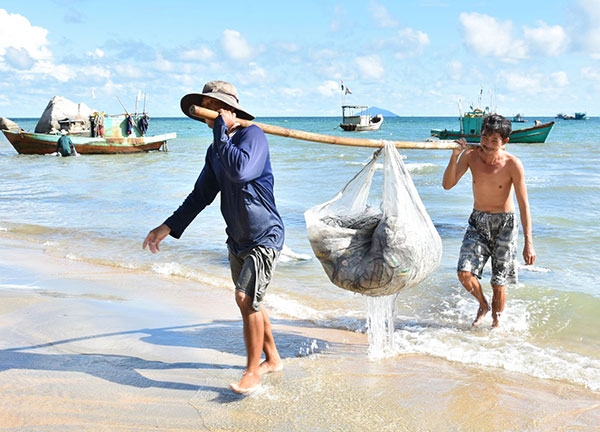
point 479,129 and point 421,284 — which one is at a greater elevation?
point 479,129

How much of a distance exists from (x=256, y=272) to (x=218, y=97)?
2.85ft

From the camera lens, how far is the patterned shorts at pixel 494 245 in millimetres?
4211

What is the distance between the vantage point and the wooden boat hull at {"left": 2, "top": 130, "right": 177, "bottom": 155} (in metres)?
25.6

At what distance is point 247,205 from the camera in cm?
304

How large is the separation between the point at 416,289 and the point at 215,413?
10.2ft

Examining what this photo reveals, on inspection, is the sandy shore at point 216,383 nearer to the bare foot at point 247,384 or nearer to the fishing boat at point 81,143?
the bare foot at point 247,384

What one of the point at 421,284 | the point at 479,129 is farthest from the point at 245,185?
the point at 479,129

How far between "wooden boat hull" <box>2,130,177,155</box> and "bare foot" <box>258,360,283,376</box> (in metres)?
24.0

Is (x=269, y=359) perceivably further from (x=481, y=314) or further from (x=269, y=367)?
(x=481, y=314)

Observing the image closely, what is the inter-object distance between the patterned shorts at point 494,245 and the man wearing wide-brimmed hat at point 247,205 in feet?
5.66

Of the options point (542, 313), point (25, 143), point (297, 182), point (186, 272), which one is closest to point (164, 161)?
point (25, 143)

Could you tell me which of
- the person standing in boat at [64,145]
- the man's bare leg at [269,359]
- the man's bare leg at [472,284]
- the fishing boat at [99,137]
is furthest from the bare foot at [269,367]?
the fishing boat at [99,137]

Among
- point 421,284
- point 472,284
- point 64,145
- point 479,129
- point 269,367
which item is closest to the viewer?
point 269,367

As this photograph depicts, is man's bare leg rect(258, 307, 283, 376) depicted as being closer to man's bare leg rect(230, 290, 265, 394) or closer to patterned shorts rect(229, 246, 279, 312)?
man's bare leg rect(230, 290, 265, 394)
